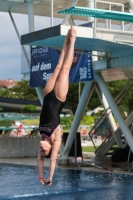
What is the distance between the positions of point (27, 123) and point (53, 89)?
169 feet

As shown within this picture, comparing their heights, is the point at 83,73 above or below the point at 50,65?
below

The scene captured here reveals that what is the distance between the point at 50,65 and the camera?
22938 millimetres

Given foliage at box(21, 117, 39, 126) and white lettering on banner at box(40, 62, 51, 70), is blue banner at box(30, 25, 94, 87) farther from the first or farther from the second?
foliage at box(21, 117, 39, 126)

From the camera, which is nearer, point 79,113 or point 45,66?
point 79,113

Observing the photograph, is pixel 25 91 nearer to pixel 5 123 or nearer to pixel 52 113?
pixel 5 123

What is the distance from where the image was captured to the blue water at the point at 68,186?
14.2m

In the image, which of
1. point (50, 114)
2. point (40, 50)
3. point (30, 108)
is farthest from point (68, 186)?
point (30, 108)

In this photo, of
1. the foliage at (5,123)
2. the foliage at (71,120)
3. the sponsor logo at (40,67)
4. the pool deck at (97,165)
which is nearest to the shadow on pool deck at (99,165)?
the pool deck at (97,165)

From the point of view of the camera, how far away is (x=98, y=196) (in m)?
14.2

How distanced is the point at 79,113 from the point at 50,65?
2266mm

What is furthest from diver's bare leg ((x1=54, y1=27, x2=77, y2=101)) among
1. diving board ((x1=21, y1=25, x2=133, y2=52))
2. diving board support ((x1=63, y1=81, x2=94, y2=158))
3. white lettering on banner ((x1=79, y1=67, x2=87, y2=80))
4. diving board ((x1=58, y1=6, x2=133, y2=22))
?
diving board support ((x1=63, y1=81, x2=94, y2=158))

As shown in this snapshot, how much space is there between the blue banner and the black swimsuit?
12.6m

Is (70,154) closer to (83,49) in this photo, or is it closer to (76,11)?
(83,49)

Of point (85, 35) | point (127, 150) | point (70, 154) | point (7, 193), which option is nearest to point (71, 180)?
point (7, 193)
